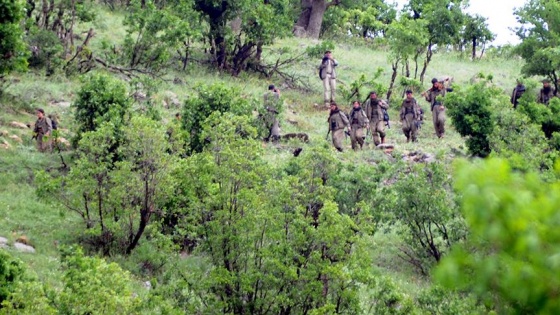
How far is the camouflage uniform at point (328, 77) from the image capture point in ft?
84.9

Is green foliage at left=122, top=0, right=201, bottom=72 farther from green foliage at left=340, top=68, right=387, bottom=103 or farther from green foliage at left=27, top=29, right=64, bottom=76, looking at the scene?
green foliage at left=340, top=68, right=387, bottom=103

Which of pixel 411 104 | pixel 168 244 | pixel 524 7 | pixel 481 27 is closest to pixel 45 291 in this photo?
pixel 168 244

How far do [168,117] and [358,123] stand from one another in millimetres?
4470

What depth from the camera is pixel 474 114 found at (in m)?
20.2

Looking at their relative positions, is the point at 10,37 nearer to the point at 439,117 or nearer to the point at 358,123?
the point at 358,123

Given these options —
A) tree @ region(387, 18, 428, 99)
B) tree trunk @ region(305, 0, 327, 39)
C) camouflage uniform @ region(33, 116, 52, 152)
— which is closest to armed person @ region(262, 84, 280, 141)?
camouflage uniform @ region(33, 116, 52, 152)

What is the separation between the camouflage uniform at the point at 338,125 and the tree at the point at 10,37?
8.98m

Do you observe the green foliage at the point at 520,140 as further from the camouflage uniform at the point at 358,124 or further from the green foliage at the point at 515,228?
the green foliage at the point at 515,228

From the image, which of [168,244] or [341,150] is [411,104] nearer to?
[341,150]

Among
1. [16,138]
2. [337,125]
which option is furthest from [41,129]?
[337,125]

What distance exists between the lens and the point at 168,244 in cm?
1001

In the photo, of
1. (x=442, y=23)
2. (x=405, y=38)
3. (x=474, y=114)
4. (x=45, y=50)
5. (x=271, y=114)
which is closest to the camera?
(x=474, y=114)

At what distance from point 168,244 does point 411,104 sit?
13.1m

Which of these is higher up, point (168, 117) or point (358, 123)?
point (358, 123)
